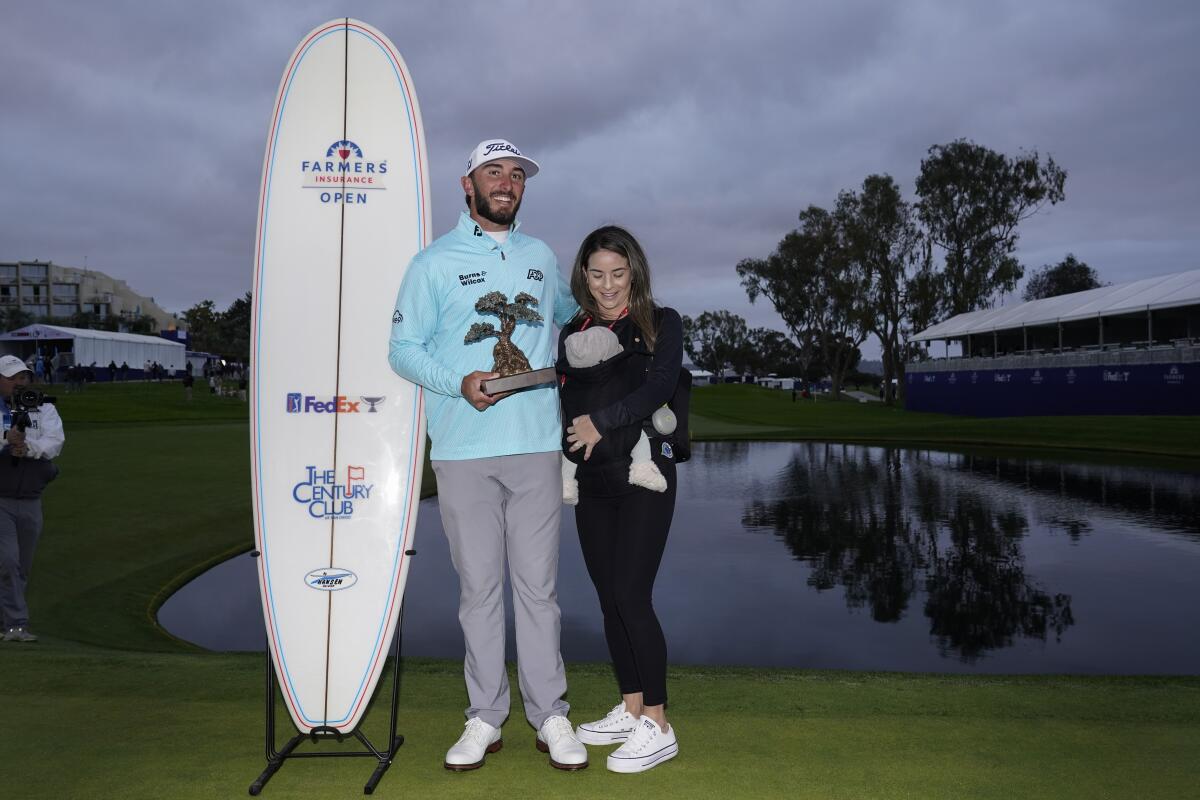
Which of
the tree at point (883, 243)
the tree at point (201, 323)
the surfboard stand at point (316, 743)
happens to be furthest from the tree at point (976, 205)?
the tree at point (201, 323)

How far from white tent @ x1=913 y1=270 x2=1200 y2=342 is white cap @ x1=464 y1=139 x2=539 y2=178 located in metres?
35.5

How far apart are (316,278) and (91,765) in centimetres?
217

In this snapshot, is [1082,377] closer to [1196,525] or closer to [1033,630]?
[1196,525]

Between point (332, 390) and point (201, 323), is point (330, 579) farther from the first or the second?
point (201, 323)

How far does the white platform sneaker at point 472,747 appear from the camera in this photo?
10.5ft

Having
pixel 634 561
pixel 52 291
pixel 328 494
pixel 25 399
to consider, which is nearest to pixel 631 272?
pixel 634 561

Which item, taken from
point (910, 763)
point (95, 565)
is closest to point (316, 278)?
point (910, 763)

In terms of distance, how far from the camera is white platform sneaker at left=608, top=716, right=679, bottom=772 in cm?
317

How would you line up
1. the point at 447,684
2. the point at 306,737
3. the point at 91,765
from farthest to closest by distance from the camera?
the point at 447,684 → the point at 306,737 → the point at 91,765

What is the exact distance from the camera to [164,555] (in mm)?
10172

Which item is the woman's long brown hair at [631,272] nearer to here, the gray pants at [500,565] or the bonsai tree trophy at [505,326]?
the bonsai tree trophy at [505,326]

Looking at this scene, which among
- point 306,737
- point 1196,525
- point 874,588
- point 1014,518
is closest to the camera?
point 306,737

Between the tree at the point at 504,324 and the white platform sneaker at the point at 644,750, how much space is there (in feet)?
4.86

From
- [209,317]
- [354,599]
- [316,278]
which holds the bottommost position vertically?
[354,599]
